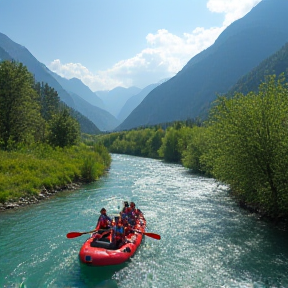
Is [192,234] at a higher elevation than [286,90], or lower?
lower

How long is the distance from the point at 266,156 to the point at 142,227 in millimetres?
8212

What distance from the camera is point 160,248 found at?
13922 millimetres

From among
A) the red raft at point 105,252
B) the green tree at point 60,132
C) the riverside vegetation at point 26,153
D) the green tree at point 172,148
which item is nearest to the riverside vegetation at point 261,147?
the red raft at point 105,252

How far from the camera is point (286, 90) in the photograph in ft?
55.7

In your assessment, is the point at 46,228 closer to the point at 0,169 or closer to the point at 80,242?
the point at 80,242

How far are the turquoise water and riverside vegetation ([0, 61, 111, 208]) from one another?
2.31m

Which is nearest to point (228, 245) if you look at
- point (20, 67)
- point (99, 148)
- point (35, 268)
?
point (35, 268)

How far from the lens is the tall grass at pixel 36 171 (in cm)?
2140

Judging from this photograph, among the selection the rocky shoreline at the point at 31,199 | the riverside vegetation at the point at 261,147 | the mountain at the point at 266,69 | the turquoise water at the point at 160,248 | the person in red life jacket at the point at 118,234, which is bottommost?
the turquoise water at the point at 160,248

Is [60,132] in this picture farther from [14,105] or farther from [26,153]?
[26,153]

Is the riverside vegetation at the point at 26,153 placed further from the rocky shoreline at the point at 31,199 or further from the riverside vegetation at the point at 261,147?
the riverside vegetation at the point at 261,147

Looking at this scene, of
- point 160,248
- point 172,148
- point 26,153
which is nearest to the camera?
point 160,248

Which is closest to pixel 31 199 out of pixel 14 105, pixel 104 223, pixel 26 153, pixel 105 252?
pixel 104 223

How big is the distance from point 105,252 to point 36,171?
15554 mm
